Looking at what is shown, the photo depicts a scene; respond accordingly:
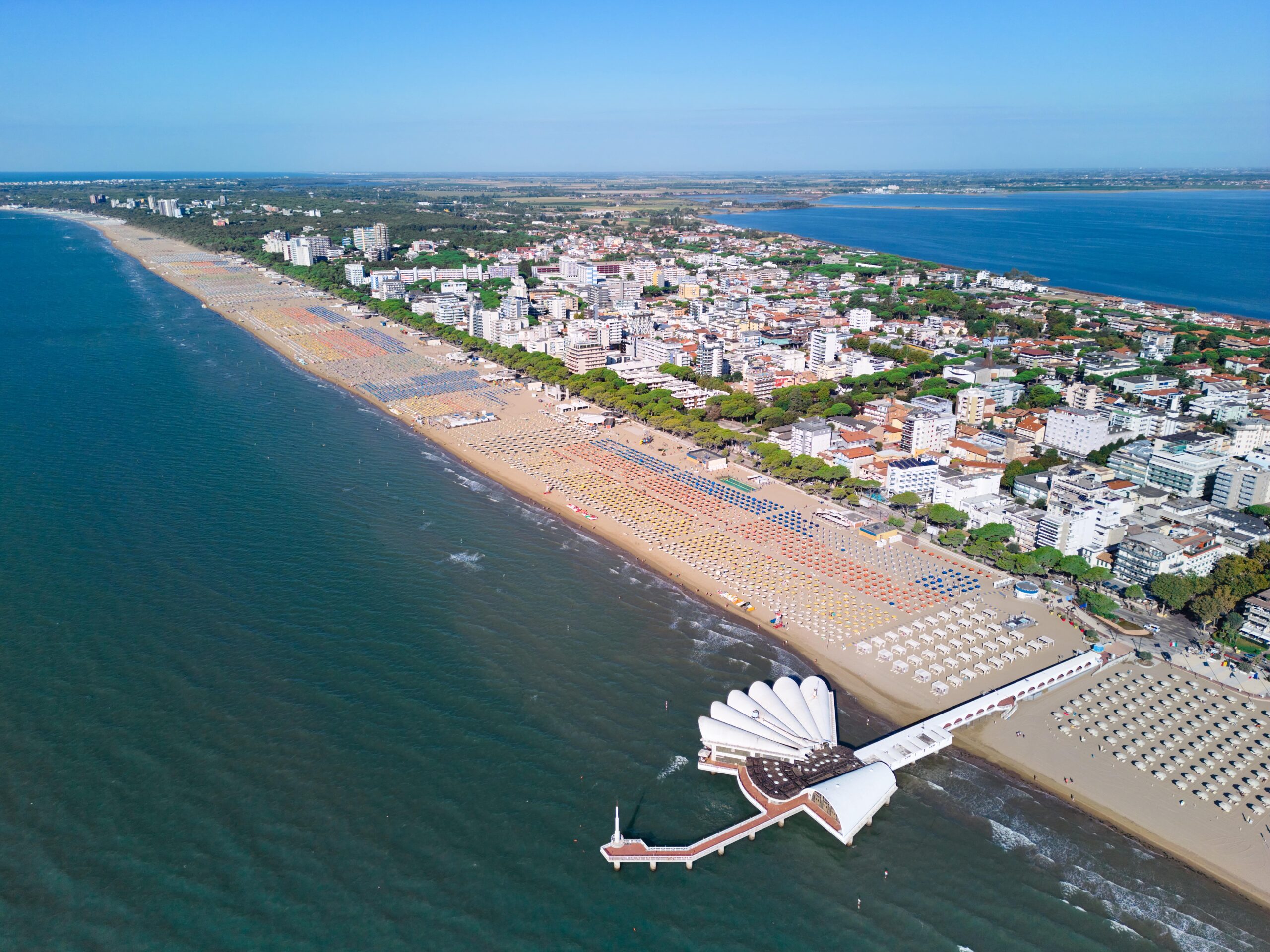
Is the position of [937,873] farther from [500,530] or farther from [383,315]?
[383,315]

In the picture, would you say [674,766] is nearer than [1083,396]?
Yes

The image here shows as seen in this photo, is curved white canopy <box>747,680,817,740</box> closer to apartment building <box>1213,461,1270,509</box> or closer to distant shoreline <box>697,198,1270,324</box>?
apartment building <box>1213,461,1270,509</box>

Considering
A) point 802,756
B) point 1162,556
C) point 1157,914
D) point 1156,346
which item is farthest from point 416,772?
point 1156,346

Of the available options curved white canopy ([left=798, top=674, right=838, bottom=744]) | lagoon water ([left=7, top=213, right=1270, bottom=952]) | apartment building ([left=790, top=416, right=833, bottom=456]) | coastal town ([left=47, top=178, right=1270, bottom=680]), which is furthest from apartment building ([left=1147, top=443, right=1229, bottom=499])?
curved white canopy ([left=798, top=674, right=838, bottom=744])

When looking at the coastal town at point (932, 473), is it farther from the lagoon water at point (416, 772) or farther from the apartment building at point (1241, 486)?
the lagoon water at point (416, 772)

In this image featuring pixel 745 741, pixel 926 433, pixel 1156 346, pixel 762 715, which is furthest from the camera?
pixel 1156 346

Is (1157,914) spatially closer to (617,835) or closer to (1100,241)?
(617,835)

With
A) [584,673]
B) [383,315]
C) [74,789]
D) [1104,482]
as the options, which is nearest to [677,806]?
A: [584,673]

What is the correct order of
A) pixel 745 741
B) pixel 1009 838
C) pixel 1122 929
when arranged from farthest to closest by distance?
pixel 745 741, pixel 1009 838, pixel 1122 929
